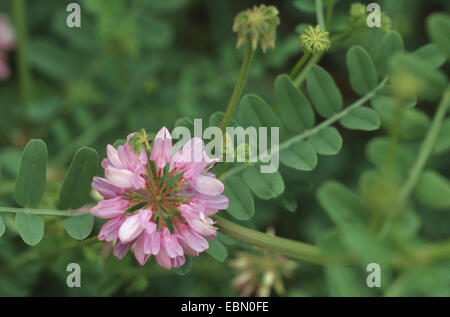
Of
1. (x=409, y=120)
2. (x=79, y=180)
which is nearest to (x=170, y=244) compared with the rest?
(x=79, y=180)

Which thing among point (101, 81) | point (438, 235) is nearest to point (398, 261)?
point (438, 235)

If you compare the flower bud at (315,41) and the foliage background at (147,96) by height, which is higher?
the foliage background at (147,96)

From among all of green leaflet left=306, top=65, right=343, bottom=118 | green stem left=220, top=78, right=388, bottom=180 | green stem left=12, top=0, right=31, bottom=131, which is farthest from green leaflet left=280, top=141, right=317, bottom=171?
green stem left=12, top=0, right=31, bottom=131

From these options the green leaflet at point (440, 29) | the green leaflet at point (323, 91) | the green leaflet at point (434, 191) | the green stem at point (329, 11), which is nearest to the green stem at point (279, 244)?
the green leaflet at point (434, 191)

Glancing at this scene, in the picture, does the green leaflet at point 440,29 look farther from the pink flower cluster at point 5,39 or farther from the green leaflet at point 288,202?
the pink flower cluster at point 5,39
